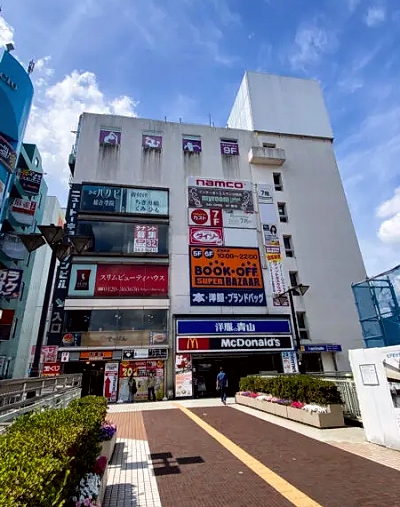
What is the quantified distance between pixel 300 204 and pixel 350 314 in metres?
10.5

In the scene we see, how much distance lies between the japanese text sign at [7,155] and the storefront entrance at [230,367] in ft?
67.7

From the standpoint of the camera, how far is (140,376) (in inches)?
766

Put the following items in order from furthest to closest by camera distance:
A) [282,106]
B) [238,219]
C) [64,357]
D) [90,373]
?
[282,106]
[238,219]
[90,373]
[64,357]

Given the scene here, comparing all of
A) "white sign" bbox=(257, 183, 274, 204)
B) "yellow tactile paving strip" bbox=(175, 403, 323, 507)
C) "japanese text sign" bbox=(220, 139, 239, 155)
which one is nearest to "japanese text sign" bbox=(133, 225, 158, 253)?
"white sign" bbox=(257, 183, 274, 204)

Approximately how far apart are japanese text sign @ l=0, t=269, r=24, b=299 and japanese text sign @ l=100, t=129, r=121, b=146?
13.1 meters

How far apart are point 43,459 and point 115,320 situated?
1884 cm

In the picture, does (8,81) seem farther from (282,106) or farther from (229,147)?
(282,106)

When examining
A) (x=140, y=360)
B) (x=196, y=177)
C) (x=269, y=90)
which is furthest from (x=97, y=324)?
(x=269, y=90)

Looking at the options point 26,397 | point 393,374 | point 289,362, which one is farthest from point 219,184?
point 26,397

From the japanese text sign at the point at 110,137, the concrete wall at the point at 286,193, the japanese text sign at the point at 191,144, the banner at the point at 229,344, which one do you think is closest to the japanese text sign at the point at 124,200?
the concrete wall at the point at 286,193

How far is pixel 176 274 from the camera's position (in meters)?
22.3

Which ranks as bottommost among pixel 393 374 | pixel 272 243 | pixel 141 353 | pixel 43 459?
pixel 43 459

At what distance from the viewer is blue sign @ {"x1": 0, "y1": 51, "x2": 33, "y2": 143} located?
78.9ft

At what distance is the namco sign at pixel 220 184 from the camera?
25703 mm
